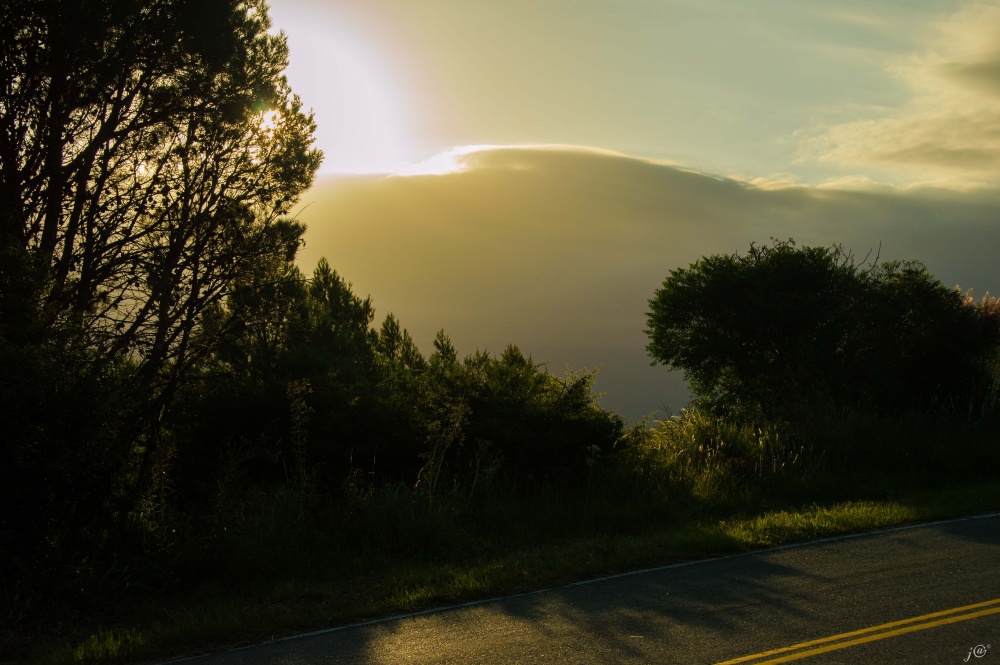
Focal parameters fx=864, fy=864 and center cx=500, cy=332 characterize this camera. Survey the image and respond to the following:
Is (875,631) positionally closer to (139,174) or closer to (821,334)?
(139,174)

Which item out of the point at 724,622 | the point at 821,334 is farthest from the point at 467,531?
the point at 821,334

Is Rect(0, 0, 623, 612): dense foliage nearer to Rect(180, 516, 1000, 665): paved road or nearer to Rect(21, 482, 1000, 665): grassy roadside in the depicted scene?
Rect(21, 482, 1000, 665): grassy roadside

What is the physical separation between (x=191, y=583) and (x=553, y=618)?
4.41 metres

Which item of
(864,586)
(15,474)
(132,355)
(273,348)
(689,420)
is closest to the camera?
(864,586)

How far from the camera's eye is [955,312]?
21422mm

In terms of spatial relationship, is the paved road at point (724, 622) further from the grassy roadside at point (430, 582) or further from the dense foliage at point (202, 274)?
the dense foliage at point (202, 274)

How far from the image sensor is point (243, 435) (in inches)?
551

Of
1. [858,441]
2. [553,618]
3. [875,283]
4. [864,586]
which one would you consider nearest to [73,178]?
[553,618]

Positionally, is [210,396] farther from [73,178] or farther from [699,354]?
[699,354]

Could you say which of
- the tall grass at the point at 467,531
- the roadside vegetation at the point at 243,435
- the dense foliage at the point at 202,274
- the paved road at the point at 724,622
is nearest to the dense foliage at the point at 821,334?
the roadside vegetation at the point at 243,435

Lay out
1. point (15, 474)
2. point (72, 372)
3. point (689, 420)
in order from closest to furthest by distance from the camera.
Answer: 1. point (15, 474)
2. point (72, 372)
3. point (689, 420)

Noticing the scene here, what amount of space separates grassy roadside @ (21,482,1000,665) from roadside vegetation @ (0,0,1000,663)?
4 cm

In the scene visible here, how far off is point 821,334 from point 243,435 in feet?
46.6

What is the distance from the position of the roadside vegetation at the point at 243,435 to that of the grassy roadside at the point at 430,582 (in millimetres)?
44
